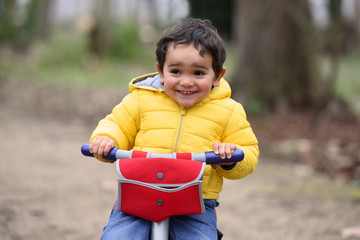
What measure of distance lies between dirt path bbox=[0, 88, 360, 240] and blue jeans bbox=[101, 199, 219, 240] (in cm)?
139

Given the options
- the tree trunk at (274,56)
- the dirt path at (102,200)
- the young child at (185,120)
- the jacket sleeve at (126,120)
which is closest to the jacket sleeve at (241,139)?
the young child at (185,120)

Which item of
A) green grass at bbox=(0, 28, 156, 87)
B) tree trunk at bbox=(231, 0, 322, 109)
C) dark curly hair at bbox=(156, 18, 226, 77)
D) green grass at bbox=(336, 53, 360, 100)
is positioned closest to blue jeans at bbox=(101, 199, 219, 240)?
dark curly hair at bbox=(156, 18, 226, 77)

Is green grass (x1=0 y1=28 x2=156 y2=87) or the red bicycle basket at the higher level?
green grass (x1=0 y1=28 x2=156 y2=87)

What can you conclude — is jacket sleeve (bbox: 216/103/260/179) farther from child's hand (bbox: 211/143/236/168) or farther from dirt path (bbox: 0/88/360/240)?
dirt path (bbox: 0/88/360/240)

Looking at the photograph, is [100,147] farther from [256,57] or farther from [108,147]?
[256,57]

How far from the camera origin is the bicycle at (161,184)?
189cm

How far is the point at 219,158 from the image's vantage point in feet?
6.37

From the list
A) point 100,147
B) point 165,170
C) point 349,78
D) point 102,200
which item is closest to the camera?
point 165,170

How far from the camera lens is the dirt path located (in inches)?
138

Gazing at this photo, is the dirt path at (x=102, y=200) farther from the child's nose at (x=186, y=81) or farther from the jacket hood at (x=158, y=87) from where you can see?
the child's nose at (x=186, y=81)

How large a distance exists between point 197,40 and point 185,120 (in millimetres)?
370

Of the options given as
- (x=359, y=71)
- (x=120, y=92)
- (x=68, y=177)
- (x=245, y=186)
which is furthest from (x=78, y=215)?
(x=359, y=71)

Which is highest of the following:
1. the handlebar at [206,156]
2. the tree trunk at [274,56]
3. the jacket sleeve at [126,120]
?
the tree trunk at [274,56]

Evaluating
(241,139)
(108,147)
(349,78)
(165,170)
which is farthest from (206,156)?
(349,78)
